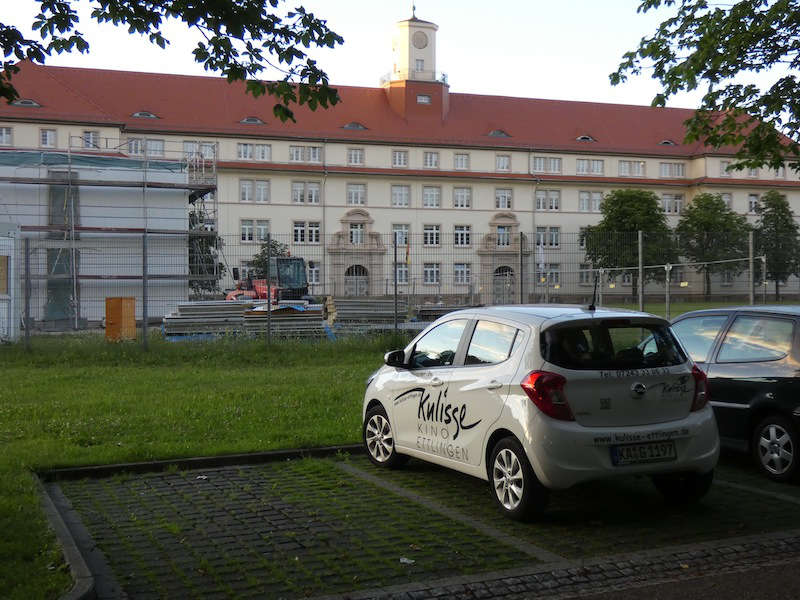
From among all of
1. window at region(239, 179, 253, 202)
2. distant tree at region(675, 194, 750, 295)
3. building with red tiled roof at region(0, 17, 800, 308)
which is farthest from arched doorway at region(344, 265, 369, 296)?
window at region(239, 179, 253, 202)

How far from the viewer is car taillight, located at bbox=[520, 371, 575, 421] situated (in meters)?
6.75

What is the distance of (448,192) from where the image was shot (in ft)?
269

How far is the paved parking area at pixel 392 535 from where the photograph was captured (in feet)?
18.5

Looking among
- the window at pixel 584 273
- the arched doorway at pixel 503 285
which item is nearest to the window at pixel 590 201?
the arched doorway at pixel 503 285

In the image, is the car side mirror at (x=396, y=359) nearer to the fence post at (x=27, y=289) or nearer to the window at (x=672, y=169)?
the fence post at (x=27, y=289)

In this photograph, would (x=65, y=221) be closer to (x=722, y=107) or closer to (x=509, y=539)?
(x=722, y=107)

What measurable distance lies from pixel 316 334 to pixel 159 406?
10511mm

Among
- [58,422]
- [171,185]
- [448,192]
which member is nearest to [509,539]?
[58,422]

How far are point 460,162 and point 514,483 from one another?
76.8 meters

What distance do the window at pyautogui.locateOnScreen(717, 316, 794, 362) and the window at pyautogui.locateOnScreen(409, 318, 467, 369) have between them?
292 cm

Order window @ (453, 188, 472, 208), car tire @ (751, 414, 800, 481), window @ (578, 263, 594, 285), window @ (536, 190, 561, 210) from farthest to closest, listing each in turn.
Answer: window @ (536, 190, 561, 210), window @ (453, 188, 472, 208), window @ (578, 263, 594, 285), car tire @ (751, 414, 800, 481)

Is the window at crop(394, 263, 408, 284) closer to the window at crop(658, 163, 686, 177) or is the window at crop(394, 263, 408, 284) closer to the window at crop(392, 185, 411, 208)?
the window at crop(392, 185, 411, 208)

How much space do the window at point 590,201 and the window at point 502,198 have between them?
712 cm

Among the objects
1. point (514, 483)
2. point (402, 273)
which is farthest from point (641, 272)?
point (514, 483)
